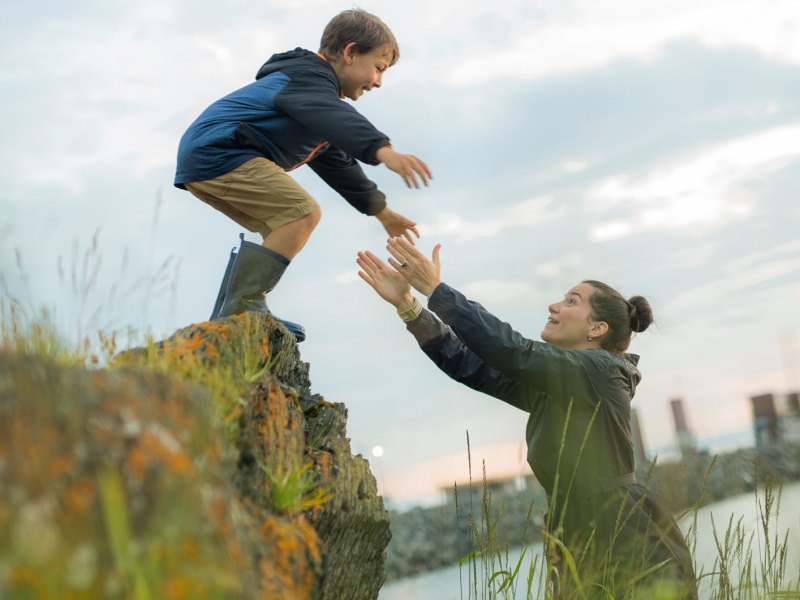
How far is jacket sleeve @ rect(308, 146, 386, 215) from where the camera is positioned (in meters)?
4.44

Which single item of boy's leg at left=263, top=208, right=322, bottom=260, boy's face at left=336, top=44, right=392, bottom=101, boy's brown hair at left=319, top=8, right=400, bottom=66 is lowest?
boy's leg at left=263, top=208, right=322, bottom=260

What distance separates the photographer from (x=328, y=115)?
12.0ft

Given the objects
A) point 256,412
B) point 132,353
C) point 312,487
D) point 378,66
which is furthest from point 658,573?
point 378,66

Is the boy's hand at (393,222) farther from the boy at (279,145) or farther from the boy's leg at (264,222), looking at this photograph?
the boy's leg at (264,222)

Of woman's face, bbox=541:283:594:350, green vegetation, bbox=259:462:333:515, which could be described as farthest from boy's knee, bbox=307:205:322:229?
green vegetation, bbox=259:462:333:515

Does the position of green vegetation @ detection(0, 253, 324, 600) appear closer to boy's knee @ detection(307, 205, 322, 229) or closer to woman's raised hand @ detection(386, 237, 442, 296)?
woman's raised hand @ detection(386, 237, 442, 296)

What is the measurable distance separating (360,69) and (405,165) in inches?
37.2

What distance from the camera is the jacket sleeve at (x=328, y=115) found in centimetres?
359

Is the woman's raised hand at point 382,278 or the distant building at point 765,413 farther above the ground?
the distant building at point 765,413

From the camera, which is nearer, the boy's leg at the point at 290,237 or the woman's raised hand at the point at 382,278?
the woman's raised hand at the point at 382,278

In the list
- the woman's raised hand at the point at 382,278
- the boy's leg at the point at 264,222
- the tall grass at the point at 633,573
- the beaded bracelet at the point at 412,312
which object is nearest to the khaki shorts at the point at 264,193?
the boy's leg at the point at 264,222

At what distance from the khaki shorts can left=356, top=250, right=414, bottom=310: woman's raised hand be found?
373 mm

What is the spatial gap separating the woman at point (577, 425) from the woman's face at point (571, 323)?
2 cm

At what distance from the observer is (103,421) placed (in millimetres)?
1337
